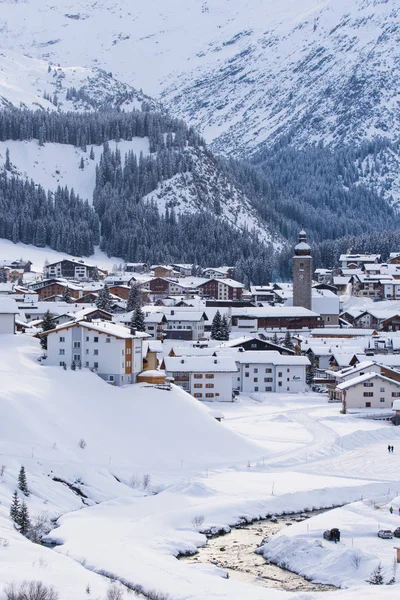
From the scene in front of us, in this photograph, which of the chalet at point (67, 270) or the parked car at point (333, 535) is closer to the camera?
the parked car at point (333, 535)

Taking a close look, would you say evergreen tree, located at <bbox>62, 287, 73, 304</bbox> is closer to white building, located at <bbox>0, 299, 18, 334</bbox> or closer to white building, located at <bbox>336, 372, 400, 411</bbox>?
white building, located at <bbox>0, 299, 18, 334</bbox>

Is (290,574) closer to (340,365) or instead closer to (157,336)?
(340,365)

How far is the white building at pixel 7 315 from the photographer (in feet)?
252

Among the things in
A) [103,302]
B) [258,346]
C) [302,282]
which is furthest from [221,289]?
[258,346]

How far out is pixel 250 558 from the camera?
1699 inches

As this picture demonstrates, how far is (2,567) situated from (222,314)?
90.0 m

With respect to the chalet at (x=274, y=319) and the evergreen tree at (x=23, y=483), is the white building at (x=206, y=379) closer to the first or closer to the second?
the evergreen tree at (x=23, y=483)

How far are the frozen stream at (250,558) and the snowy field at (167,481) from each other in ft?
2.00

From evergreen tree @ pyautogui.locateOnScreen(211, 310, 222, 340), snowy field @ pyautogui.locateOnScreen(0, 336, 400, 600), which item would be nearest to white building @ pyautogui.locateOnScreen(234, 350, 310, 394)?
snowy field @ pyautogui.locateOnScreen(0, 336, 400, 600)

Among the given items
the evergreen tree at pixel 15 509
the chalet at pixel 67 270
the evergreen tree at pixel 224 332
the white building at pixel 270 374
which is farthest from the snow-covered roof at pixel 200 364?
A: the chalet at pixel 67 270

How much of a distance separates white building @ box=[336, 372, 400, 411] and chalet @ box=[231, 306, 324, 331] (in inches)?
1760

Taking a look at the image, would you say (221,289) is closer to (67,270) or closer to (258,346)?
(67,270)

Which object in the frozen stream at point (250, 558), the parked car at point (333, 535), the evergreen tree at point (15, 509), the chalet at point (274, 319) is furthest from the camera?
the chalet at point (274, 319)

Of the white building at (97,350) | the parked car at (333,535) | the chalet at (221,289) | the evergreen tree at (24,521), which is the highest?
the white building at (97,350)
